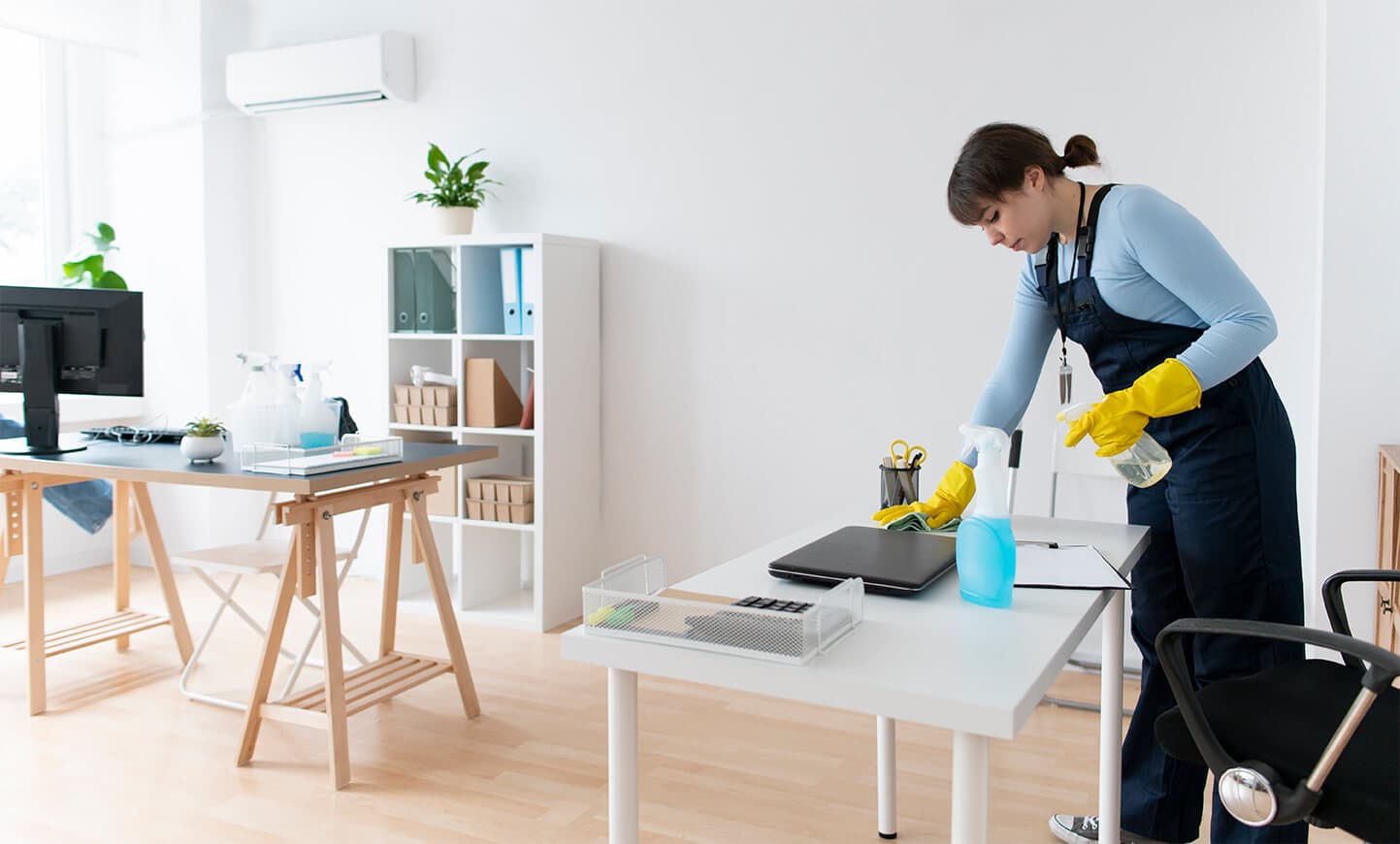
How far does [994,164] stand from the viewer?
5.80 ft

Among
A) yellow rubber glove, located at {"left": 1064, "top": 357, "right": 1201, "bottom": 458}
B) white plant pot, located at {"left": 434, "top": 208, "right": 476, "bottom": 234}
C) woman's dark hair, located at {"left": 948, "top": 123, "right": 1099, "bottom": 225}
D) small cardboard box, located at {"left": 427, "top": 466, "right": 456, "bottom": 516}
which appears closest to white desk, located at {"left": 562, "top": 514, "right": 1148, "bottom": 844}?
yellow rubber glove, located at {"left": 1064, "top": 357, "right": 1201, "bottom": 458}

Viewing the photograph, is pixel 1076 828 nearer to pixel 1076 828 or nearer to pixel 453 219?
pixel 1076 828

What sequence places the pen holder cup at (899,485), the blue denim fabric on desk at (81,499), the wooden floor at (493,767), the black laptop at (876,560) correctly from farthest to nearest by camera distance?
the blue denim fabric on desk at (81,499), the wooden floor at (493,767), the pen holder cup at (899,485), the black laptop at (876,560)

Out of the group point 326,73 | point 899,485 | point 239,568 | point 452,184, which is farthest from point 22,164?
point 899,485

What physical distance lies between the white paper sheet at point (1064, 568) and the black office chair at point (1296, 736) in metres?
0.15

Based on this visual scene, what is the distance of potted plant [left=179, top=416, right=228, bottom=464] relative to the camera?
2.77 metres

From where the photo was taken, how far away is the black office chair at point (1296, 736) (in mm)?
1212

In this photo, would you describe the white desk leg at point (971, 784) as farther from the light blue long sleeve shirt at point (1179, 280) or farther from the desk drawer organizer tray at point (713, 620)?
the light blue long sleeve shirt at point (1179, 280)

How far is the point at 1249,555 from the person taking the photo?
180 centimetres

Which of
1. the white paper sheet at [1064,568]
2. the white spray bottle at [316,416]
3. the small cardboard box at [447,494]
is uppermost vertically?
the white spray bottle at [316,416]

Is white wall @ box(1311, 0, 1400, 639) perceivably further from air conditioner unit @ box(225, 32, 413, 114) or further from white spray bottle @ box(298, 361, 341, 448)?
air conditioner unit @ box(225, 32, 413, 114)

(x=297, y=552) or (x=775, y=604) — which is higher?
(x=775, y=604)

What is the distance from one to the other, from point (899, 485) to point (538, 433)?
6.94 ft

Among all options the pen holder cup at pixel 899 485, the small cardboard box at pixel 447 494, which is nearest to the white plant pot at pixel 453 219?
the small cardboard box at pixel 447 494
